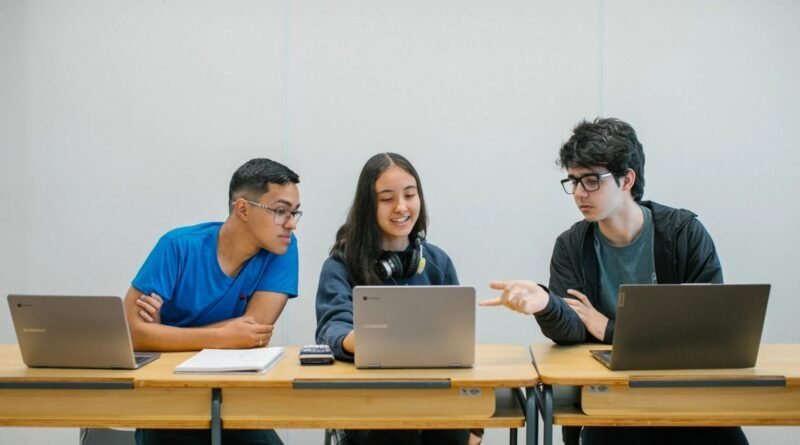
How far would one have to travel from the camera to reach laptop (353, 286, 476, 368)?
1.80 meters

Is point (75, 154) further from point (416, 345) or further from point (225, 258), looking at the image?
point (416, 345)

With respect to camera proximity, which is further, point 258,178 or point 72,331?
point 258,178

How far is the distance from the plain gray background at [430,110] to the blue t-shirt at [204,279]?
99cm

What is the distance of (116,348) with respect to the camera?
1936mm

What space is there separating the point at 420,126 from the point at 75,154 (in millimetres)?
1710

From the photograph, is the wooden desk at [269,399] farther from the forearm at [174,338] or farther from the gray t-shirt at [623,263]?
the gray t-shirt at [623,263]

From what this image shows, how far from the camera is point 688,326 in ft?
6.04

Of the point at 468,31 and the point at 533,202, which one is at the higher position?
the point at 468,31

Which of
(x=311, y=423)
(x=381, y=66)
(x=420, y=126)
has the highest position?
(x=381, y=66)

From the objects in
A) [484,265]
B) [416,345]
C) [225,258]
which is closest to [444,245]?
[484,265]

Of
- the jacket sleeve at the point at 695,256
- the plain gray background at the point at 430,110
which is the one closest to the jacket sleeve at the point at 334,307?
the jacket sleeve at the point at 695,256

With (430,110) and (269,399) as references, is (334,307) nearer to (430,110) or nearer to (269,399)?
(269,399)

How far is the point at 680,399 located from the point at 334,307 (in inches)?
40.0

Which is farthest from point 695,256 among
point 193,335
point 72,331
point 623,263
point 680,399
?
point 72,331
